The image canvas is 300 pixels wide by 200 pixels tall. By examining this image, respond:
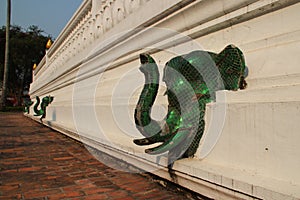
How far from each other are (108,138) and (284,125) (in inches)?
88.0

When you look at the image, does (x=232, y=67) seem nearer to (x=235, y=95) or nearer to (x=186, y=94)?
(x=235, y=95)

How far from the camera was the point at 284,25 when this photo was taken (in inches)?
69.0

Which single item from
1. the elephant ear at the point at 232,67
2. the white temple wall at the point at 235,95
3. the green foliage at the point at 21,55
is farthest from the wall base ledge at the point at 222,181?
the green foliage at the point at 21,55

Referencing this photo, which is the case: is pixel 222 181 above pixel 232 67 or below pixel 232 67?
below

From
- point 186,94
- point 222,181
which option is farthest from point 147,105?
point 222,181

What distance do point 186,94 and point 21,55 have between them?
98.3ft

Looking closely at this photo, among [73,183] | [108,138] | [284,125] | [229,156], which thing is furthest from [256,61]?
[108,138]

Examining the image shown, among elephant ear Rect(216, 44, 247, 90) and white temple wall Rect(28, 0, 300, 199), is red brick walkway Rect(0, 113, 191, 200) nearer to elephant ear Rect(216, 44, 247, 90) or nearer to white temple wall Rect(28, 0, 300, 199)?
white temple wall Rect(28, 0, 300, 199)

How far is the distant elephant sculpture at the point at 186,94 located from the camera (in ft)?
6.27

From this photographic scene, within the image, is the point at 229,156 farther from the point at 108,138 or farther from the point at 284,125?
the point at 108,138

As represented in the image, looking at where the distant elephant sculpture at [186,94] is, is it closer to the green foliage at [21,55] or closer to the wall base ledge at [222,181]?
the wall base ledge at [222,181]

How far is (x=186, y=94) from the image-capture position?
2064 mm

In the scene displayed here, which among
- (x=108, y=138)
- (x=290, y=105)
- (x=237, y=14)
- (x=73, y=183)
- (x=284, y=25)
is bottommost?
(x=73, y=183)

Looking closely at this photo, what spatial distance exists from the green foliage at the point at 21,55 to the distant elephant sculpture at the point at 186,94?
28.6 m
